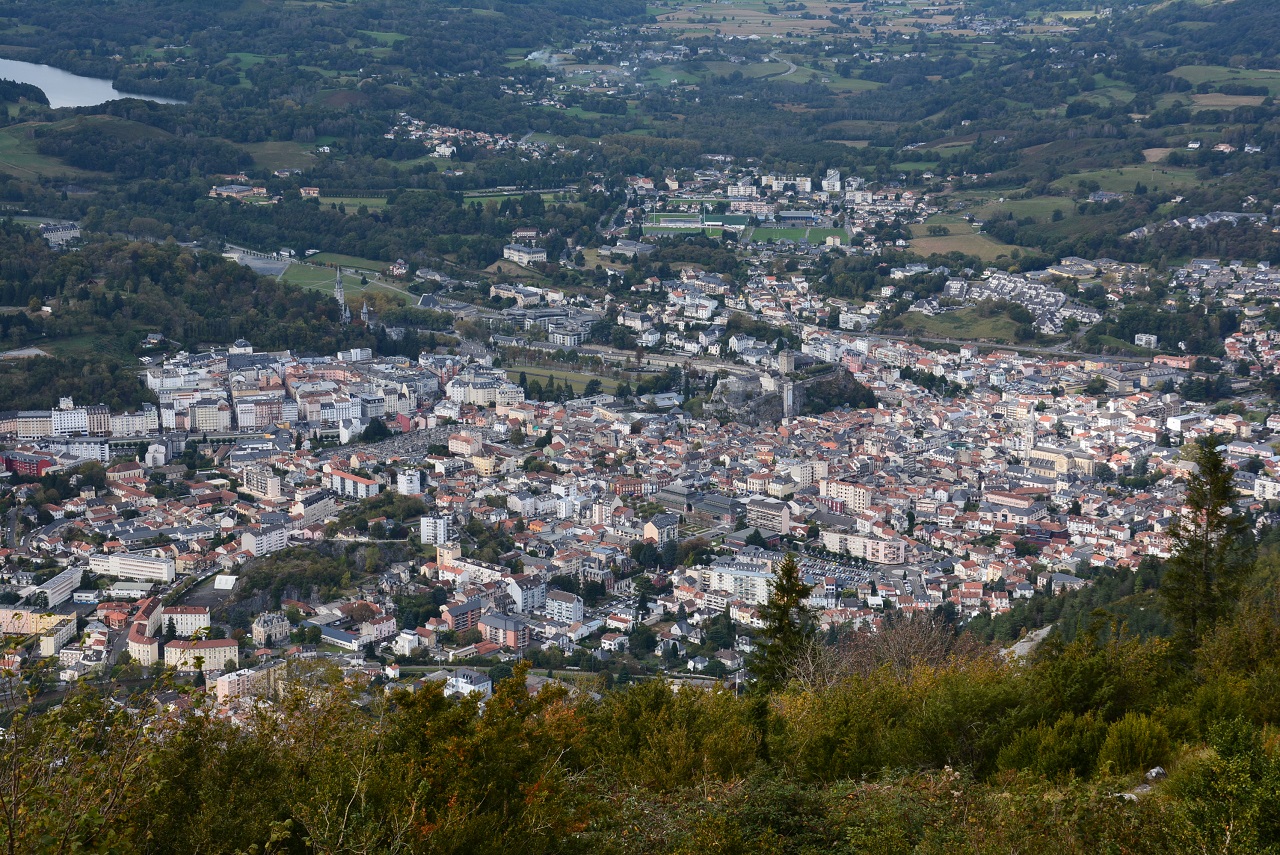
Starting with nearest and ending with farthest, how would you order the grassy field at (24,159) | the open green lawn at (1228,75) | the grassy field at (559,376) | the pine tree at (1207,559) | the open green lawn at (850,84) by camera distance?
the pine tree at (1207,559) → the grassy field at (559,376) → the grassy field at (24,159) → the open green lawn at (1228,75) → the open green lawn at (850,84)

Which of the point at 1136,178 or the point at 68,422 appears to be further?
the point at 1136,178

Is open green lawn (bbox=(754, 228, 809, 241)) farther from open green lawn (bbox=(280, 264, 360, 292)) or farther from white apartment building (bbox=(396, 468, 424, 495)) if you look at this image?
white apartment building (bbox=(396, 468, 424, 495))

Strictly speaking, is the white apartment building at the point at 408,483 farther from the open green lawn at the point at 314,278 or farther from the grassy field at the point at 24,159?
the grassy field at the point at 24,159

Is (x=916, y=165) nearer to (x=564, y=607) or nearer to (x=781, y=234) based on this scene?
(x=781, y=234)

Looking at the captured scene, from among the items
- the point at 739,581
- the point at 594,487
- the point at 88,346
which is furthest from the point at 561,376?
the point at 739,581

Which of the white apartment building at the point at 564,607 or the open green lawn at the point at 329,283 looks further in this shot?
the open green lawn at the point at 329,283

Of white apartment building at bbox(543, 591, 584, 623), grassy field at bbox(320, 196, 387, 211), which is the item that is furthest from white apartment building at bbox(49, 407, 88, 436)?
grassy field at bbox(320, 196, 387, 211)

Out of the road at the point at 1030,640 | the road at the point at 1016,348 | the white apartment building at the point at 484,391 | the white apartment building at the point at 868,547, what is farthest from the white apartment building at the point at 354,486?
the road at the point at 1016,348

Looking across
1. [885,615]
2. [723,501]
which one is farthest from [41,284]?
[885,615]
